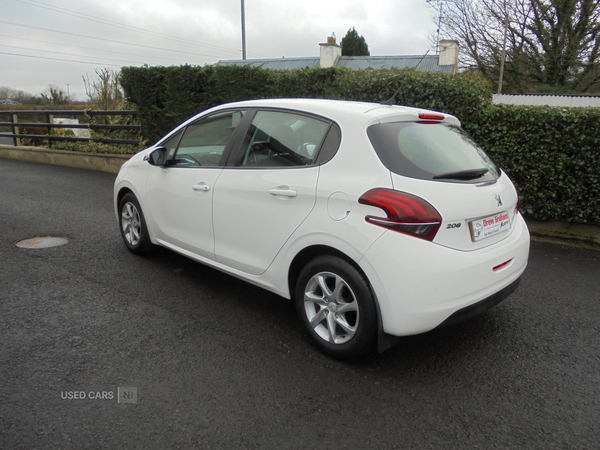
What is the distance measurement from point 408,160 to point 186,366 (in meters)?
1.95

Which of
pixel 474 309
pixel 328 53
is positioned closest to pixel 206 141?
pixel 474 309

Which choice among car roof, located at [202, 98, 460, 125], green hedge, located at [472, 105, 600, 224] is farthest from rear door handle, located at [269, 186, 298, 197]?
green hedge, located at [472, 105, 600, 224]

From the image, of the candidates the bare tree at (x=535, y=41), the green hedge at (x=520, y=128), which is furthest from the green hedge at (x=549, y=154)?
the bare tree at (x=535, y=41)

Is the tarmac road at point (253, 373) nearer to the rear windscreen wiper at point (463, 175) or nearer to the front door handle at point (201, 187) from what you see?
the front door handle at point (201, 187)

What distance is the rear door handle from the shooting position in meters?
3.22

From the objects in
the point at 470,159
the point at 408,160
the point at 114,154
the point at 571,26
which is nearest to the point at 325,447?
the point at 408,160

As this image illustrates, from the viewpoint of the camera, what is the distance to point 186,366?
3.07 m


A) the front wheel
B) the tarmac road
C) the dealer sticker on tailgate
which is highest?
the dealer sticker on tailgate

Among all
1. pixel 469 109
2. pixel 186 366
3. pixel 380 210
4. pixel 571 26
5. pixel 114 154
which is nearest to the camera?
pixel 380 210

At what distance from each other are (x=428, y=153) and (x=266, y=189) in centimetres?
116

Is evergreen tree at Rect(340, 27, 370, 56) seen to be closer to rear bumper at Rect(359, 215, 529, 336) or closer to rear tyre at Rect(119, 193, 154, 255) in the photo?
rear tyre at Rect(119, 193, 154, 255)

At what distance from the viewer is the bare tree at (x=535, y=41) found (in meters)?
24.9

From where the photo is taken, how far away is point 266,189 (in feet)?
11.2

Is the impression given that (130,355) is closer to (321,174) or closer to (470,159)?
(321,174)
